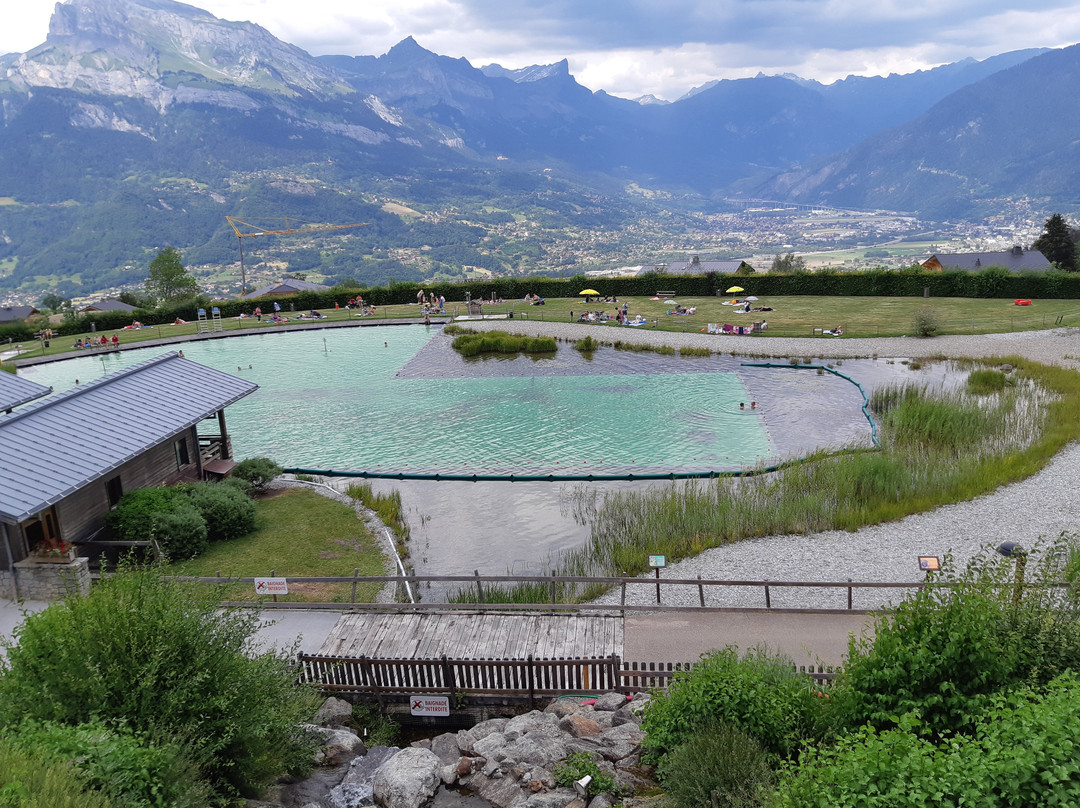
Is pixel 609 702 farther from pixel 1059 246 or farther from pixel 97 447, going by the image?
pixel 1059 246

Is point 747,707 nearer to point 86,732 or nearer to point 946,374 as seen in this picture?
point 86,732

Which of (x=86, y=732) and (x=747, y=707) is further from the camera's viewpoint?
(x=747, y=707)

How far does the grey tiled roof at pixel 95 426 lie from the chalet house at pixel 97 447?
19 millimetres

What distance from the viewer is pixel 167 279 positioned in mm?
79188

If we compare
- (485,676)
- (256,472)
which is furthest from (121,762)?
(256,472)

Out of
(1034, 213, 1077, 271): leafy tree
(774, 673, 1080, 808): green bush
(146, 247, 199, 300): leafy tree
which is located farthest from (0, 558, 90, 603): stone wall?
(1034, 213, 1077, 271): leafy tree

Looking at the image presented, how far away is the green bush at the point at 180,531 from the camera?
15742mm

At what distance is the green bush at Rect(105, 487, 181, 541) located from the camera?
1570 centimetres

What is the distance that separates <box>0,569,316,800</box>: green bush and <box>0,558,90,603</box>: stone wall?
6.11 m

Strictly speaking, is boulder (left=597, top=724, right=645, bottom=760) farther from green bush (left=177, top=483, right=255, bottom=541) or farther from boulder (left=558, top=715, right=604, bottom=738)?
green bush (left=177, top=483, right=255, bottom=541)

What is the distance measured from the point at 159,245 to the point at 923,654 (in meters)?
209

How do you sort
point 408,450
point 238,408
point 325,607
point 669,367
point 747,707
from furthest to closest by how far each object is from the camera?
1. point 669,367
2. point 238,408
3. point 408,450
4. point 325,607
5. point 747,707

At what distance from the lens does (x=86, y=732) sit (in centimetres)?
700

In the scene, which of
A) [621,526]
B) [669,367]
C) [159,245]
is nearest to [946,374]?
[669,367]
